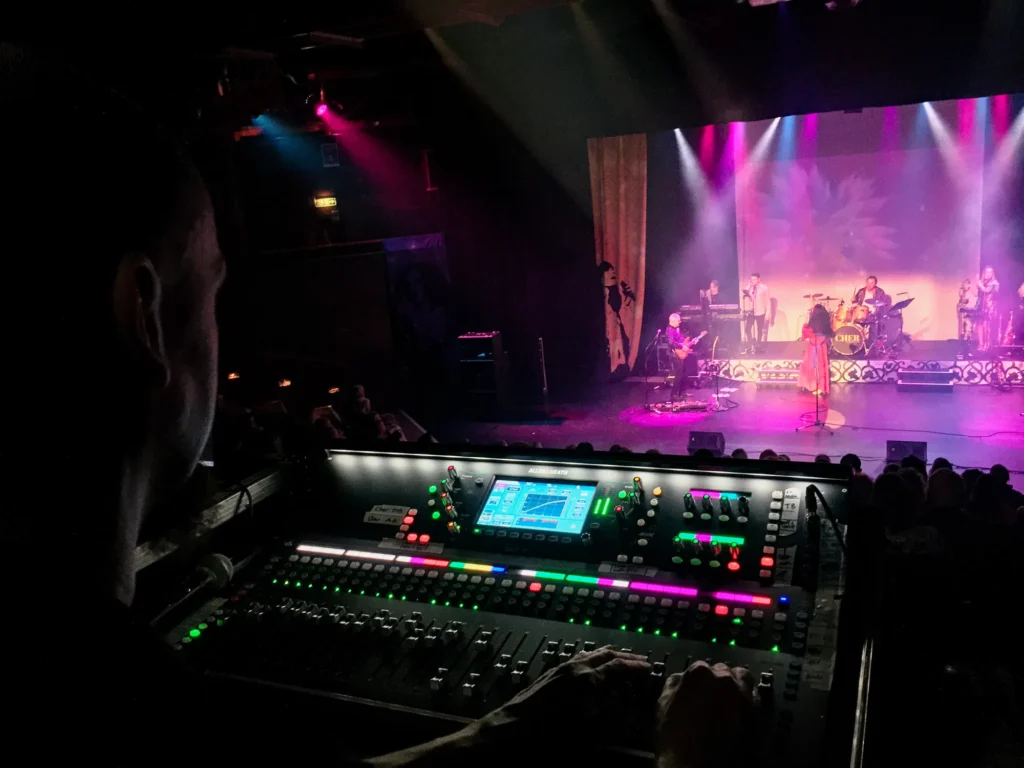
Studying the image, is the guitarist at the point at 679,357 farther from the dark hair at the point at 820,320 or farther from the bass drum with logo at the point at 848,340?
the bass drum with logo at the point at 848,340

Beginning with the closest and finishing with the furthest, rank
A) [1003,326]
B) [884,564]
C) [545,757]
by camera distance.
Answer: [545,757]
[884,564]
[1003,326]

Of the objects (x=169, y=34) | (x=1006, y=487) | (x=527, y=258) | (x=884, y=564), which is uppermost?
(x=169, y=34)

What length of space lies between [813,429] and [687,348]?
2.19m

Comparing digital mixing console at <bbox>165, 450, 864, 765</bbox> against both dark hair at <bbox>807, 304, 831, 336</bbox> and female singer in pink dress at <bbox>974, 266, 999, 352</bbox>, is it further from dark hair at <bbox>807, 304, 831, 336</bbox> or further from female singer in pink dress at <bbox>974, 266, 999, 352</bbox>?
female singer in pink dress at <bbox>974, 266, 999, 352</bbox>

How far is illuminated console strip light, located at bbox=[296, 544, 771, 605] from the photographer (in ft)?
5.29

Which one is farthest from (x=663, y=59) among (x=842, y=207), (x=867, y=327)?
(x=867, y=327)

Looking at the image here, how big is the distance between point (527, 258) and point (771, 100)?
394 cm

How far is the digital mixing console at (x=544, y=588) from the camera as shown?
1469 millimetres

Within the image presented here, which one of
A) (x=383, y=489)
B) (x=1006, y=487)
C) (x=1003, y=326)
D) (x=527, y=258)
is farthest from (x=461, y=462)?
(x=1003, y=326)

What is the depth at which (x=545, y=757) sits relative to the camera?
1.24 m

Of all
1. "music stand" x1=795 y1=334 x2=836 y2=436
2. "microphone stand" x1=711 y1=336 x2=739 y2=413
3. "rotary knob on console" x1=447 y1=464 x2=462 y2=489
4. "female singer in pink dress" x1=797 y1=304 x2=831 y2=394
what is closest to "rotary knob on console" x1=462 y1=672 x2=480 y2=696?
"rotary knob on console" x1=447 y1=464 x2=462 y2=489

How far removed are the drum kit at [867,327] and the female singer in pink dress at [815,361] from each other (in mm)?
238

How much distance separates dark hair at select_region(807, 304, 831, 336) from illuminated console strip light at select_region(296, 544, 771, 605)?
8198mm

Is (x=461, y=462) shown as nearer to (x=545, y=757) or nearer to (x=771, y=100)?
(x=545, y=757)
